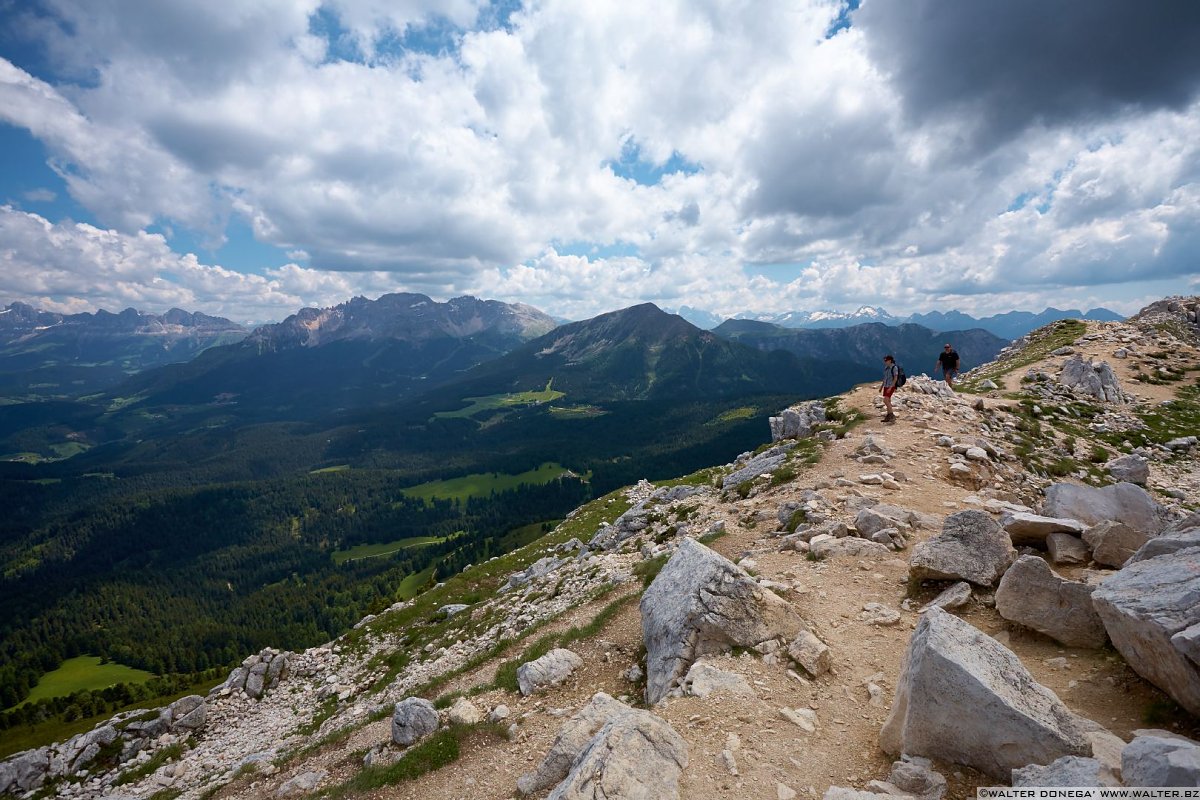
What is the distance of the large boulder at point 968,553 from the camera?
41.6 feet

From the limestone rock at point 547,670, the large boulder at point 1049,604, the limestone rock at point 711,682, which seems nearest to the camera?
the large boulder at point 1049,604

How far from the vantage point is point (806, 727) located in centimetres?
958

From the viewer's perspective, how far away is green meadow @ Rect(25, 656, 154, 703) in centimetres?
11319

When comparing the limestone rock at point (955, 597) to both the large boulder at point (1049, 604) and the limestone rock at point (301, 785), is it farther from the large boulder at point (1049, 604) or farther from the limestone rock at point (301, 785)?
the limestone rock at point (301, 785)

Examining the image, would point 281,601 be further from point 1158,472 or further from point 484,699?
point 1158,472

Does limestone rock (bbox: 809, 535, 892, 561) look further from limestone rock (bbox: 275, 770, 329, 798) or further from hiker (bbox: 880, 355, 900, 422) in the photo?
limestone rock (bbox: 275, 770, 329, 798)

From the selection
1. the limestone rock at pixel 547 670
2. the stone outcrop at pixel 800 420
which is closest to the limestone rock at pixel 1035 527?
the limestone rock at pixel 547 670

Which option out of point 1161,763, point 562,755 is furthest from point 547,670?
point 1161,763

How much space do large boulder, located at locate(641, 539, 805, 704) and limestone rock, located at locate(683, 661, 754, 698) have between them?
30.9 inches

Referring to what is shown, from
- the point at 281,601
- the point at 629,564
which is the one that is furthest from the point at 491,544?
the point at 629,564

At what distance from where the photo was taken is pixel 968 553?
13086 millimetres

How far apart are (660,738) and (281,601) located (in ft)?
645

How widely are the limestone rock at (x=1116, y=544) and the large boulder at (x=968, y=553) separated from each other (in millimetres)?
1777

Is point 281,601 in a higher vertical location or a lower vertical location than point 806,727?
lower
